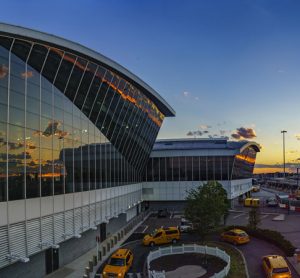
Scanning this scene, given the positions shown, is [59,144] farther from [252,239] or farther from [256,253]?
[252,239]

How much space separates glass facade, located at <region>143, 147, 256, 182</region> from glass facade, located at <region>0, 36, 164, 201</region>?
23247 millimetres

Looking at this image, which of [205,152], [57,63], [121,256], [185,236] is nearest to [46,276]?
[121,256]

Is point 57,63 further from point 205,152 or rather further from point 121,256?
point 205,152

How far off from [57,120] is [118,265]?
1129 cm

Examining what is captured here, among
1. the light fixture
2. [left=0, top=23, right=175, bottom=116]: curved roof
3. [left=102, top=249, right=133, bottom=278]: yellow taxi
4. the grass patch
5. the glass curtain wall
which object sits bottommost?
the grass patch

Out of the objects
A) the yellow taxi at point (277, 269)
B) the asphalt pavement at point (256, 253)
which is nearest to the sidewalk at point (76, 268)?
the asphalt pavement at point (256, 253)

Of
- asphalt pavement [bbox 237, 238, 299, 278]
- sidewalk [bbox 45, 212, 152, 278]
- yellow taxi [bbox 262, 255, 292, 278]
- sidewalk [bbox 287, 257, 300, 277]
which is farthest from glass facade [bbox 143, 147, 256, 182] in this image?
yellow taxi [bbox 262, 255, 292, 278]

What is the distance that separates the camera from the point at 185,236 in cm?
4228

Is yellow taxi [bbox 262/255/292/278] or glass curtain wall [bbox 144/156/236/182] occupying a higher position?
glass curtain wall [bbox 144/156/236/182]

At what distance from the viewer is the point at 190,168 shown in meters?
67.2

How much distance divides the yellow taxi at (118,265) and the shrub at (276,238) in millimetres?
12712

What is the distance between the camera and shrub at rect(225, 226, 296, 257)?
30.8 meters

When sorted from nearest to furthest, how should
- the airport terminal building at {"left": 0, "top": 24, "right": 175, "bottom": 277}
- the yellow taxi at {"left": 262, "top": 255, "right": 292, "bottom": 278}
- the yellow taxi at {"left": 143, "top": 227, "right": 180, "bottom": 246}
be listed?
the airport terminal building at {"left": 0, "top": 24, "right": 175, "bottom": 277}
the yellow taxi at {"left": 262, "top": 255, "right": 292, "bottom": 278}
the yellow taxi at {"left": 143, "top": 227, "right": 180, "bottom": 246}

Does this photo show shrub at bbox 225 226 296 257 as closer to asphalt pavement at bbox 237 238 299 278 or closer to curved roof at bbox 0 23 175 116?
asphalt pavement at bbox 237 238 299 278
